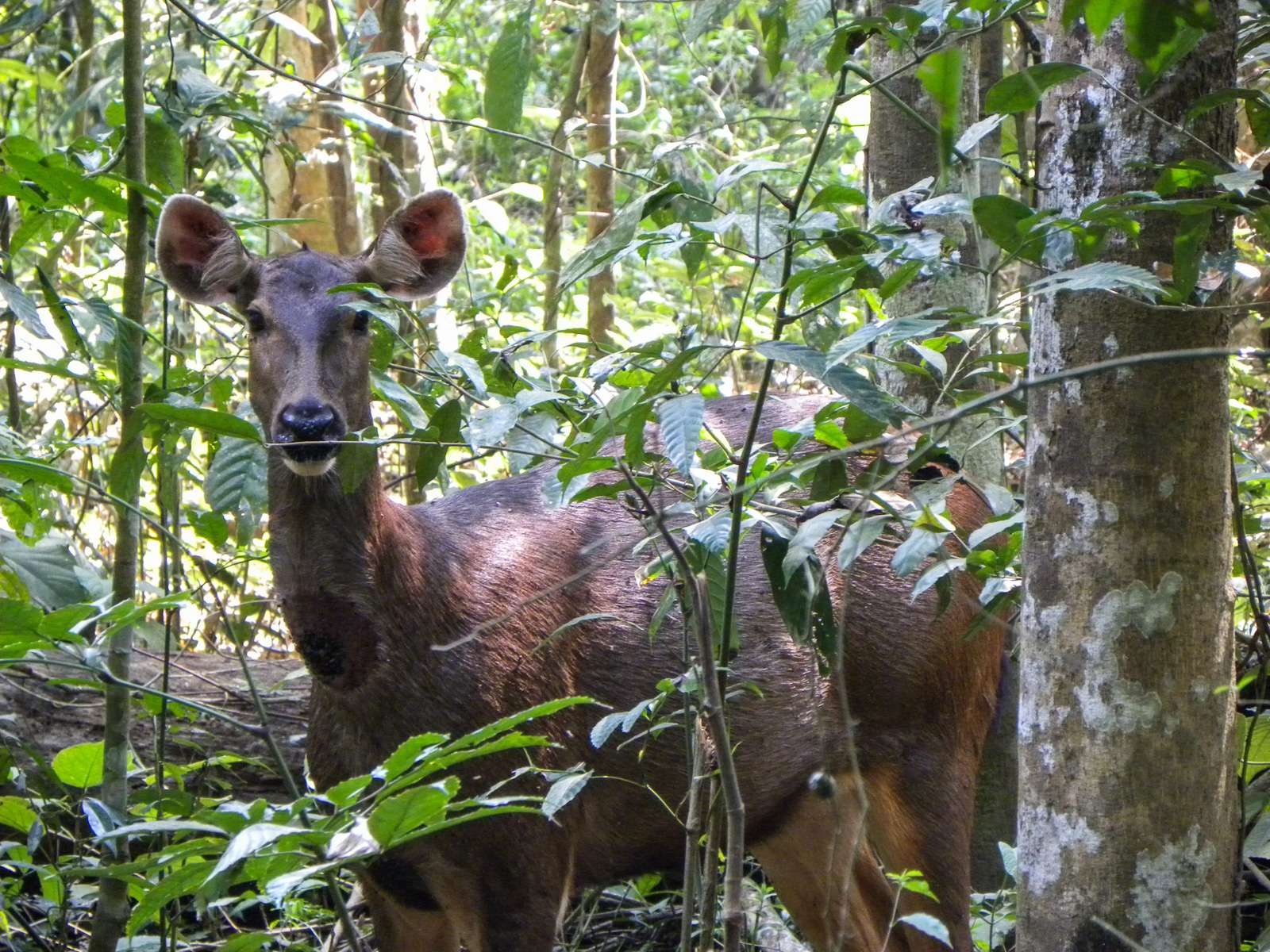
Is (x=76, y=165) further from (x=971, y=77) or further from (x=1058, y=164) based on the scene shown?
(x=971, y=77)

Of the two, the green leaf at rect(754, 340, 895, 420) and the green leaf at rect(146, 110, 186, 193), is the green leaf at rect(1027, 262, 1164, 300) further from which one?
the green leaf at rect(146, 110, 186, 193)

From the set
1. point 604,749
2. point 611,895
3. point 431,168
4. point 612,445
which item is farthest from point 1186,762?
point 431,168

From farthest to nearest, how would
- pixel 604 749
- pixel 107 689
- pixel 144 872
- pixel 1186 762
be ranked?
pixel 604 749, pixel 107 689, pixel 1186 762, pixel 144 872

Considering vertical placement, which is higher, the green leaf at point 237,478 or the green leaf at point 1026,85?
the green leaf at point 1026,85

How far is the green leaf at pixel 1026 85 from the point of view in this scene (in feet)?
6.93

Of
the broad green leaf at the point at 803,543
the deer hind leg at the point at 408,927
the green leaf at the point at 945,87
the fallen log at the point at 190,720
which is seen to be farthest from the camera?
the fallen log at the point at 190,720

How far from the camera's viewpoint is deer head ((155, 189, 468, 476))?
3945mm

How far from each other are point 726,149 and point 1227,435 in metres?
9.13

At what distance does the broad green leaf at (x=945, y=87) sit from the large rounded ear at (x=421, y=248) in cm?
318

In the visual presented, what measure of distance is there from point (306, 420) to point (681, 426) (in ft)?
6.24

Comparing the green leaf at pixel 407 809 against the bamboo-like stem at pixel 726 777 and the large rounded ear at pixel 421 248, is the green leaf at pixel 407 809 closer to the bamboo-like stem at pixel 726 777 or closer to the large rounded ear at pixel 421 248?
the bamboo-like stem at pixel 726 777

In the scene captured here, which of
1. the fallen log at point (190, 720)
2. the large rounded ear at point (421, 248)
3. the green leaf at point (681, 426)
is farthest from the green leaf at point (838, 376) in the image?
the fallen log at point (190, 720)

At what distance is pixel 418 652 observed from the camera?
4.14 metres

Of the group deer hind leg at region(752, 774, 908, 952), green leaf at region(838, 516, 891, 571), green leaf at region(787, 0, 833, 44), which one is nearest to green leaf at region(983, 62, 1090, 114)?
green leaf at region(787, 0, 833, 44)
